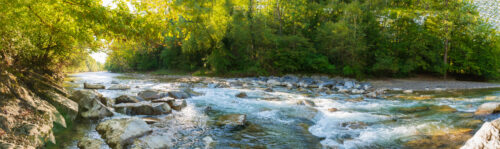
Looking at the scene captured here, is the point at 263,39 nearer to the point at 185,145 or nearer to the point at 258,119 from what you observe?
the point at 258,119

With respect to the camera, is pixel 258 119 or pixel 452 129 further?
pixel 258 119

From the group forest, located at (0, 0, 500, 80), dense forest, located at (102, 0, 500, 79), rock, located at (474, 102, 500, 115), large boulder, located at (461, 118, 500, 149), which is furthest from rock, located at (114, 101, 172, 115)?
dense forest, located at (102, 0, 500, 79)

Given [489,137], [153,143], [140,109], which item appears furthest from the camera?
[140,109]

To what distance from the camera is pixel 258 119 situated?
7.50 meters

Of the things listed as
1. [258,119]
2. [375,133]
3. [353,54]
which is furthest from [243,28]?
[375,133]

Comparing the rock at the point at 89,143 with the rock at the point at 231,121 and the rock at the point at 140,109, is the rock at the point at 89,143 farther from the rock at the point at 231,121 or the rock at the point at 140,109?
the rock at the point at 231,121

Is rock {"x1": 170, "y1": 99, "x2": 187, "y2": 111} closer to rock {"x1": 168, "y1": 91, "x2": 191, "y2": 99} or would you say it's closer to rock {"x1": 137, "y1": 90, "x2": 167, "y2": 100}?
rock {"x1": 137, "y1": 90, "x2": 167, "y2": 100}

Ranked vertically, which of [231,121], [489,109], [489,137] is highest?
[489,137]

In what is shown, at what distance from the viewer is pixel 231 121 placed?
6.89 m

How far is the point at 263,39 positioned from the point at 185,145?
76.4 ft

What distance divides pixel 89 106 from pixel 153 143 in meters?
3.13

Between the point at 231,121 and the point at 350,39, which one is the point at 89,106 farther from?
the point at 350,39

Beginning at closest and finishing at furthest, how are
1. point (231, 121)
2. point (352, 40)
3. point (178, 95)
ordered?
point (231, 121), point (178, 95), point (352, 40)

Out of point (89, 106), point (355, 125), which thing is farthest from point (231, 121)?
point (89, 106)
